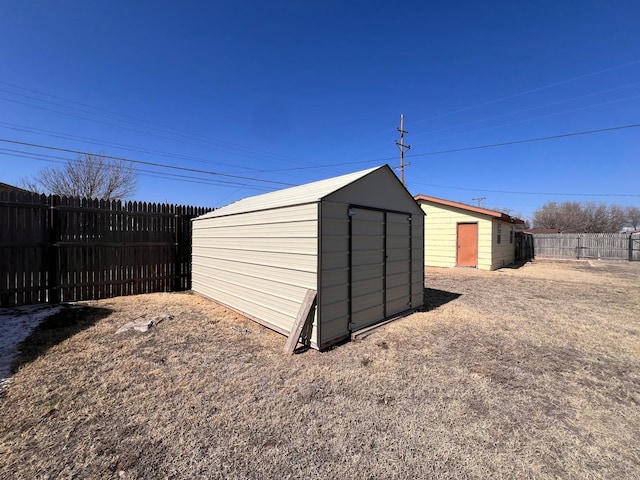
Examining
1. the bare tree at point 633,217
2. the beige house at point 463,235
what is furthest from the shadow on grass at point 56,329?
the bare tree at point 633,217

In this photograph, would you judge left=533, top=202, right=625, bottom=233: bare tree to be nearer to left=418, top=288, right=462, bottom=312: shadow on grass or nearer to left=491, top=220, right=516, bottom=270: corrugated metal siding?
left=491, top=220, right=516, bottom=270: corrugated metal siding

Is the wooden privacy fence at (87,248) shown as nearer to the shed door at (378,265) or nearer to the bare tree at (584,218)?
the shed door at (378,265)

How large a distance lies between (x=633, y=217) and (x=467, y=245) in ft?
192

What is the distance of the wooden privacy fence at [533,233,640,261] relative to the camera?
17438 millimetres

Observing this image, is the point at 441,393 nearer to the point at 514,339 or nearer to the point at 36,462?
the point at 514,339

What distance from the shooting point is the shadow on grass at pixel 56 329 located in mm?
3479

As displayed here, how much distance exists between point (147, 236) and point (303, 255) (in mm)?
5247

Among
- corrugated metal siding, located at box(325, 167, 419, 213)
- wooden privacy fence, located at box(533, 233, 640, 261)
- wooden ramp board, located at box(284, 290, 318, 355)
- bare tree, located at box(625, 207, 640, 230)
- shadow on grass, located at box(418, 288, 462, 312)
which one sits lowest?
shadow on grass, located at box(418, 288, 462, 312)

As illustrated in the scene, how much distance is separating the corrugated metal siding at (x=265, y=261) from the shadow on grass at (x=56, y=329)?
223cm

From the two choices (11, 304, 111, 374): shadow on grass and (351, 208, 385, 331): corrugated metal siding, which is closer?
(11, 304, 111, 374): shadow on grass

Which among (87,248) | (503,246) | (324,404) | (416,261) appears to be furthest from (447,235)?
(87,248)

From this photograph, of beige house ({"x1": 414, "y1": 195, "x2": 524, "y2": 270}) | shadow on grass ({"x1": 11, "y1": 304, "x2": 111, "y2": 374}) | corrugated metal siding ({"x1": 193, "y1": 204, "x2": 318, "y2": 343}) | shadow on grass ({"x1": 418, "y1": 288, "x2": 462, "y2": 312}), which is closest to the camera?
shadow on grass ({"x1": 11, "y1": 304, "x2": 111, "y2": 374})

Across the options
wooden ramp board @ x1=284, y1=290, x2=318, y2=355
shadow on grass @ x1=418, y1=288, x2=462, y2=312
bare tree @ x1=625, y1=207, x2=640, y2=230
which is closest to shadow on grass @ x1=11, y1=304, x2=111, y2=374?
wooden ramp board @ x1=284, y1=290, x2=318, y2=355

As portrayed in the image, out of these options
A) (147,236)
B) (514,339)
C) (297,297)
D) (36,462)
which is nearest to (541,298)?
(514,339)
